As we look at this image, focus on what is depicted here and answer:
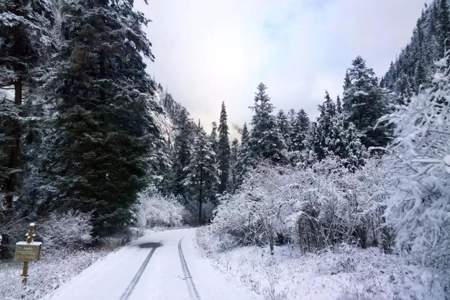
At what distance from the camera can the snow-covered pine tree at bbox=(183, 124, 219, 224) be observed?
1972 inches

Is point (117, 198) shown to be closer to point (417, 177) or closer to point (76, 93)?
point (76, 93)

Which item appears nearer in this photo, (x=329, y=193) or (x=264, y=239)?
(x=329, y=193)

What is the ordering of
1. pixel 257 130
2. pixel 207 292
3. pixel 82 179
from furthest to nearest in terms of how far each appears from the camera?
pixel 257 130
pixel 82 179
pixel 207 292

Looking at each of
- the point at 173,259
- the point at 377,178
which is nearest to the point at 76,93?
the point at 173,259

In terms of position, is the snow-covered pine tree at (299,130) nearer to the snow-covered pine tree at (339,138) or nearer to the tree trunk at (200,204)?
the snow-covered pine tree at (339,138)

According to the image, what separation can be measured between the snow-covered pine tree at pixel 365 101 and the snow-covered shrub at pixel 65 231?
24.3 metres

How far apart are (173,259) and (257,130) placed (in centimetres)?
2112

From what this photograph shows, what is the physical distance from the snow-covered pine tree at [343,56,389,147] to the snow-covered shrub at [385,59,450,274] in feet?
89.8

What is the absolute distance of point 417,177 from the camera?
4.46m

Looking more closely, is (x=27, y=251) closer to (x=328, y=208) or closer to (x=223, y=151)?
(x=328, y=208)

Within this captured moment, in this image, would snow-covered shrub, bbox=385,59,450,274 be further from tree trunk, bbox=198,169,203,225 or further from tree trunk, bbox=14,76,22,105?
tree trunk, bbox=198,169,203,225

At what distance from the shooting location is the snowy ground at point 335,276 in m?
Result: 6.93

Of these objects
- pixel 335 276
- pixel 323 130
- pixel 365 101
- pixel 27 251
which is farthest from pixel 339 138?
pixel 27 251

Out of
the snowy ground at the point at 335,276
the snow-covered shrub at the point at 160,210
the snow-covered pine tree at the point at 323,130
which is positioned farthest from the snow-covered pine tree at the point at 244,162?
the snowy ground at the point at 335,276
